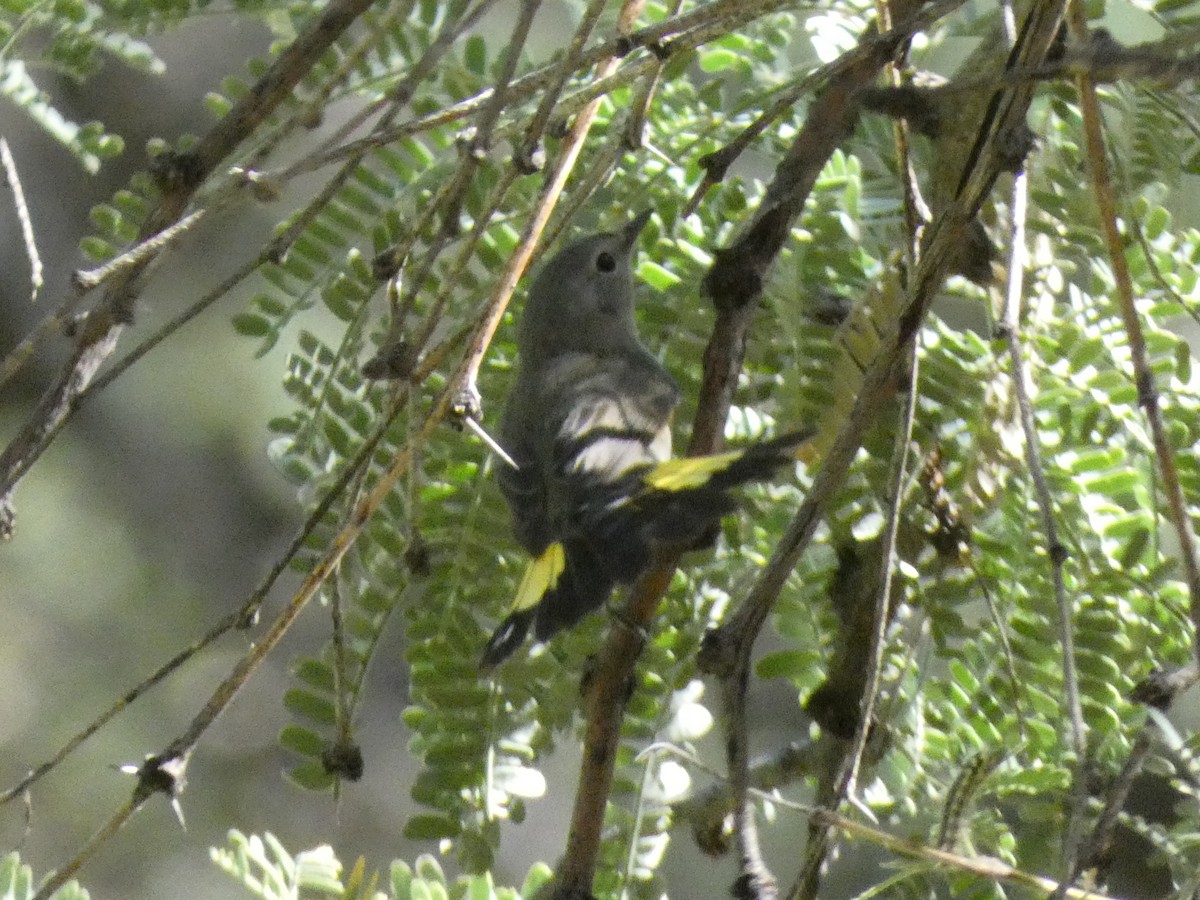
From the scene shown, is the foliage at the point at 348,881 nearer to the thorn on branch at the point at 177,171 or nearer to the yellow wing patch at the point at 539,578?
the yellow wing patch at the point at 539,578

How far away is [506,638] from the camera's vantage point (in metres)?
1.09

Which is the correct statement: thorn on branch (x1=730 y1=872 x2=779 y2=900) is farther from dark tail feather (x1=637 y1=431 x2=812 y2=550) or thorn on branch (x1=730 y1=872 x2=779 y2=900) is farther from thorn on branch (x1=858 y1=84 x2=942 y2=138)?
thorn on branch (x1=858 y1=84 x2=942 y2=138)

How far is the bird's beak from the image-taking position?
130cm

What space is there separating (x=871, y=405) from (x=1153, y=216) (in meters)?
0.42

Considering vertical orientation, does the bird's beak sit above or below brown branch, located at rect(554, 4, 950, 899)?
above

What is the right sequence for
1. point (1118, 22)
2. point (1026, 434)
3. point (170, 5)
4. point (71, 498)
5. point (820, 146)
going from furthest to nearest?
point (71, 498), point (1118, 22), point (170, 5), point (820, 146), point (1026, 434)

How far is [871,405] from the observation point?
0.87m

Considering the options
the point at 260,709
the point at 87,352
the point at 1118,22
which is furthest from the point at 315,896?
the point at 260,709

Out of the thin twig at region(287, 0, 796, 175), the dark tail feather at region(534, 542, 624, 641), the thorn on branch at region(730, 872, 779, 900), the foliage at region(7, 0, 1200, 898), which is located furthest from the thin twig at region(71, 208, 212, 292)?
the thorn on branch at region(730, 872, 779, 900)

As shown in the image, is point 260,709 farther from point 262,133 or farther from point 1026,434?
point 1026,434

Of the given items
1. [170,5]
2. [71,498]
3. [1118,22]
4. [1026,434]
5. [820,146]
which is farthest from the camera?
[71,498]

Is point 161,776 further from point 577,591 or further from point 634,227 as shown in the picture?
point 634,227

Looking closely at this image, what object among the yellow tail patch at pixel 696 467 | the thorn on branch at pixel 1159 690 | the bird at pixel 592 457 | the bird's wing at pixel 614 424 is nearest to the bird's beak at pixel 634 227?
the bird at pixel 592 457

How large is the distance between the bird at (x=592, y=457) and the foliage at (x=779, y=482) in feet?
0.21
